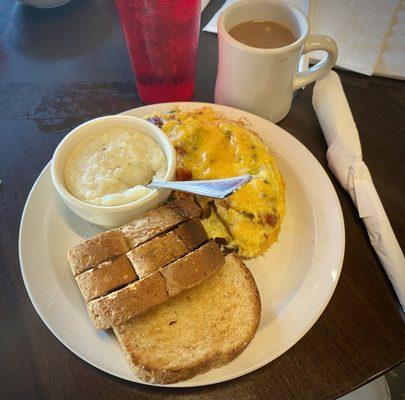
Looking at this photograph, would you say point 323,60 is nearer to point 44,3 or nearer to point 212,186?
point 212,186

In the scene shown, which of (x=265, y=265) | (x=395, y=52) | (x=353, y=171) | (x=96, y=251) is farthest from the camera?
(x=395, y=52)

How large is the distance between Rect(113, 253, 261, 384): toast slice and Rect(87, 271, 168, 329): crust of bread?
58 millimetres

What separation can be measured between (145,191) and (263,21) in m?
0.98

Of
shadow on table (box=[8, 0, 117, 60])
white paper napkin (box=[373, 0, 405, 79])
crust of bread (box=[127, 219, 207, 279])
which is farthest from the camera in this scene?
shadow on table (box=[8, 0, 117, 60])

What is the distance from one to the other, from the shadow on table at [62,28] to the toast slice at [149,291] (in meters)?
1.60

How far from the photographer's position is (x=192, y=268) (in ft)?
4.44

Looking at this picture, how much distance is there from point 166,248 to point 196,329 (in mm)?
302

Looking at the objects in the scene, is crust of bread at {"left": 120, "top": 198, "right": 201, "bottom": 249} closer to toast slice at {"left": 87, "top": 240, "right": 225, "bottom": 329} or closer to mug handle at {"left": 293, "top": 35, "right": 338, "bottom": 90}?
toast slice at {"left": 87, "top": 240, "right": 225, "bottom": 329}

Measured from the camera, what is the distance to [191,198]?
61.2 inches

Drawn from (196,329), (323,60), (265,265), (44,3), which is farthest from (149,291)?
(44,3)

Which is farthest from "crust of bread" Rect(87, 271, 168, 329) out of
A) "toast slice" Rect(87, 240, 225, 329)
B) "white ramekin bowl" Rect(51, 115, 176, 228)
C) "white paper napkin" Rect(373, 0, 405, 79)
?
"white paper napkin" Rect(373, 0, 405, 79)

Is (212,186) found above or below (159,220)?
above

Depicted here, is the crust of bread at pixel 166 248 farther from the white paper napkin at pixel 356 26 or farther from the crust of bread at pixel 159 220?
the white paper napkin at pixel 356 26

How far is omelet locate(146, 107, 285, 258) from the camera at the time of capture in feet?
4.97
